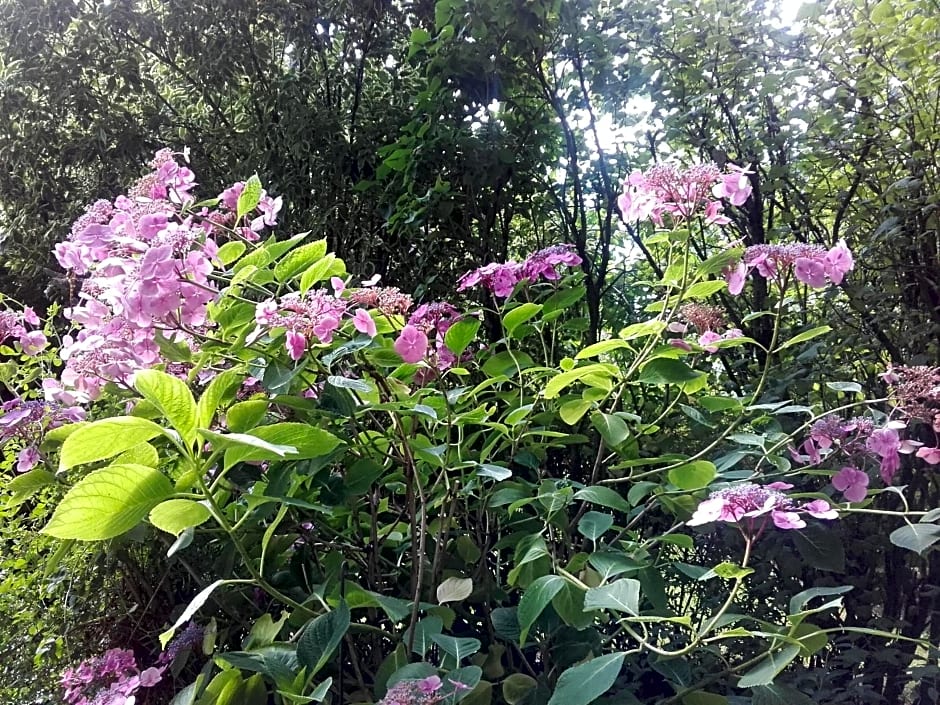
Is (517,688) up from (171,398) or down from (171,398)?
down

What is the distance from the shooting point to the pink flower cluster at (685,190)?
33.8 inches

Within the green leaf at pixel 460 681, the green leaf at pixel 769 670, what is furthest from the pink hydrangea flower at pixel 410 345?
the green leaf at pixel 769 670

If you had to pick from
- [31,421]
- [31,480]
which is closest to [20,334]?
[31,421]

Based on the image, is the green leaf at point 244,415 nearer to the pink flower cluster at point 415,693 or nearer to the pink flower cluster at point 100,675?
the pink flower cluster at point 415,693

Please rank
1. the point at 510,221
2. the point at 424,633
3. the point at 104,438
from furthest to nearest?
the point at 510,221 → the point at 424,633 → the point at 104,438

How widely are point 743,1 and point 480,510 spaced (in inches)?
53.2

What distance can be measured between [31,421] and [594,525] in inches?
29.6

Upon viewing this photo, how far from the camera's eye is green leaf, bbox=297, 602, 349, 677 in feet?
2.23

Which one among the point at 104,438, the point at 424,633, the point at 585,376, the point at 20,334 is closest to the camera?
the point at 104,438

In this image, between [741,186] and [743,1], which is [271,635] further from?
[743,1]

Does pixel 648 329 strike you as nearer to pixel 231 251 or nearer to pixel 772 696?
pixel 772 696

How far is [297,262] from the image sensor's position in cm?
85

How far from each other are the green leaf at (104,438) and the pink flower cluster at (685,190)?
63 centimetres

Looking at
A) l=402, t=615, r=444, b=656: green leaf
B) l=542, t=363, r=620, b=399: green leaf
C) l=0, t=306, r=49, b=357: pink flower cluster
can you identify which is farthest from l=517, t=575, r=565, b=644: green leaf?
l=0, t=306, r=49, b=357: pink flower cluster
